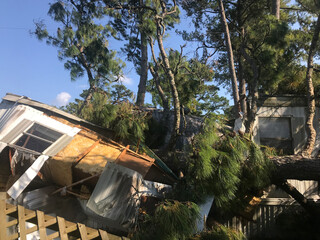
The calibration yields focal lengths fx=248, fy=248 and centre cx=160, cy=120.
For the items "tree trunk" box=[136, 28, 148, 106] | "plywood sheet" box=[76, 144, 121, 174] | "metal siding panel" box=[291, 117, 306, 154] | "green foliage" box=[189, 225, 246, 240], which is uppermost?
"tree trunk" box=[136, 28, 148, 106]

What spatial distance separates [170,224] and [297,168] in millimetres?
3149

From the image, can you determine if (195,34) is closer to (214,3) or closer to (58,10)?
(214,3)

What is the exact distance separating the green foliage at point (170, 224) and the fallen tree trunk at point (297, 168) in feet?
7.97

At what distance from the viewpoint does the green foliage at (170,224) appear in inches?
130

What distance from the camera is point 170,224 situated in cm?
331

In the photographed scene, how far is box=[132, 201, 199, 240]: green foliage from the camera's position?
3.31 meters

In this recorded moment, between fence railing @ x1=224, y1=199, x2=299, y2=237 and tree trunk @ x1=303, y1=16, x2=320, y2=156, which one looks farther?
fence railing @ x1=224, y1=199, x2=299, y2=237

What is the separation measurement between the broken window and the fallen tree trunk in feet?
14.5

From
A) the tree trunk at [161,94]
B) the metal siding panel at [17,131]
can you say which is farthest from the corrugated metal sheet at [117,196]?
the tree trunk at [161,94]

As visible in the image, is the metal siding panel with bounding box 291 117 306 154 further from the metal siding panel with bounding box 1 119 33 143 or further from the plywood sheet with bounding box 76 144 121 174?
the metal siding panel with bounding box 1 119 33 143

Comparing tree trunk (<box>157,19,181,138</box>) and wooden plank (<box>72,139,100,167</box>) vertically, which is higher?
tree trunk (<box>157,19,181,138</box>)

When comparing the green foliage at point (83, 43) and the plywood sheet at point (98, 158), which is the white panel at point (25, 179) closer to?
the plywood sheet at point (98, 158)

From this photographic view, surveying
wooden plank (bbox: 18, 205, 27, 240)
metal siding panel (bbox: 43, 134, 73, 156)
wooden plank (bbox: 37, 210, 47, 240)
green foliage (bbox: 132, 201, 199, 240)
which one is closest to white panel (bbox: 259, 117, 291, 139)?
green foliage (bbox: 132, 201, 199, 240)

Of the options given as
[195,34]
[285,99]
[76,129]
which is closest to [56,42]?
[195,34]
